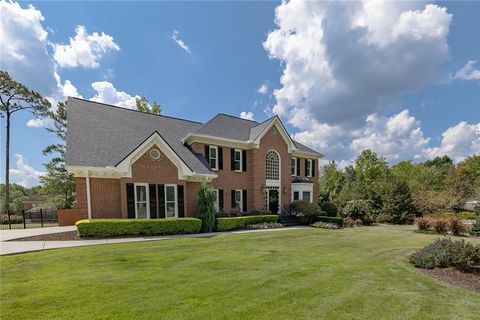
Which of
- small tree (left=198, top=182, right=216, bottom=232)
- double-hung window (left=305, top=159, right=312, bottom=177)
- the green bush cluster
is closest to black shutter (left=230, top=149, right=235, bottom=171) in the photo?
small tree (left=198, top=182, right=216, bottom=232)

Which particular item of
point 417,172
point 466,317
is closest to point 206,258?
point 466,317

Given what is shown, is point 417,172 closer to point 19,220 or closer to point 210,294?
point 210,294

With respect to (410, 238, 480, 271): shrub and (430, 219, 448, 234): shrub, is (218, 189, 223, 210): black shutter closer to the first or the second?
(410, 238, 480, 271): shrub

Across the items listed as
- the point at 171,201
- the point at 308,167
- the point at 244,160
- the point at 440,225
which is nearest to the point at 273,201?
the point at 244,160

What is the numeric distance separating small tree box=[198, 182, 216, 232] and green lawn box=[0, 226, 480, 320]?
Answer: 5900 millimetres

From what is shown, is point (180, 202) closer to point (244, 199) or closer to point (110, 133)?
point (244, 199)

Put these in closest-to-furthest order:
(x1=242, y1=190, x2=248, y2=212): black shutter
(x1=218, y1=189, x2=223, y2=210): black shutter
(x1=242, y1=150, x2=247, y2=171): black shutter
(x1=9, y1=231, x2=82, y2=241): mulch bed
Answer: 1. (x1=9, y1=231, x2=82, y2=241): mulch bed
2. (x1=218, y1=189, x2=223, y2=210): black shutter
3. (x1=242, y1=190, x2=248, y2=212): black shutter
4. (x1=242, y1=150, x2=247, y2=171): black shutter

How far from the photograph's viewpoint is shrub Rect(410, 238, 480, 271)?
7234 mm

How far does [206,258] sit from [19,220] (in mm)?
22996

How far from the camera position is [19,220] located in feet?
69.7

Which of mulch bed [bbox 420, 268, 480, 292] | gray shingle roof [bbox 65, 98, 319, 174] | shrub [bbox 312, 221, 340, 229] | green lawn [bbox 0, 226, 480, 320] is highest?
gray shingle roof [bbox 65, 98, 319, 174]

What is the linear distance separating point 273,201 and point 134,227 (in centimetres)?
1248

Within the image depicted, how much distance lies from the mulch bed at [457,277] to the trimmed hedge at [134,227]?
10471mm

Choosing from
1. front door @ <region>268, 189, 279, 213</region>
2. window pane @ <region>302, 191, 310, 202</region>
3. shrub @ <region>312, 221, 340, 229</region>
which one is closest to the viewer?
shrub @ <region>312, 221, 340, 229</region>
